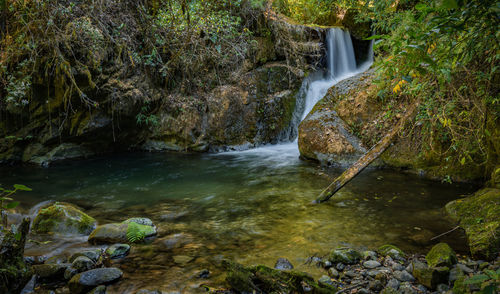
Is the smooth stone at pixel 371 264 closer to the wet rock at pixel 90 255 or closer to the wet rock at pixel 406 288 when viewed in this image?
the wet rock at pixel 406 288

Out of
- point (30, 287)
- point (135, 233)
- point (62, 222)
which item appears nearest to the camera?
point (30, 287)

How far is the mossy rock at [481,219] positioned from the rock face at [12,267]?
13.8 ft

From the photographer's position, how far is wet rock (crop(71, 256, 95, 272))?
2.83 metres

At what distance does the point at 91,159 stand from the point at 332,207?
7774 mm

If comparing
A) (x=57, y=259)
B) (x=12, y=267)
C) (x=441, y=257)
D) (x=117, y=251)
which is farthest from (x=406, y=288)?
(x=57, y=259)

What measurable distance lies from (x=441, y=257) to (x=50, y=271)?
3.62m

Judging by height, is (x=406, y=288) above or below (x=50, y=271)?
below

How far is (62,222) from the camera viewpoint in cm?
392

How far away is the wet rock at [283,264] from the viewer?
117 inches

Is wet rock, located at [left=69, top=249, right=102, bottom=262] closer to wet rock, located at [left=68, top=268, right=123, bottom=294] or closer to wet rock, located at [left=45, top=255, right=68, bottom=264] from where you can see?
wet rock, located at [left=45, top=255, right=68, bottom=264]

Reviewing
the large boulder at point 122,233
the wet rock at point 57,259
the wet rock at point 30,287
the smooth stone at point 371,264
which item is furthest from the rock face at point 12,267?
the smooth stone at point 371,264

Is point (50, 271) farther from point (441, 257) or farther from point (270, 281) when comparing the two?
point (441, 257)

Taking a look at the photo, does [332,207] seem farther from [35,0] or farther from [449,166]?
[35,0]

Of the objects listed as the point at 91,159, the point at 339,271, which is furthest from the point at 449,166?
the point at 91,159
